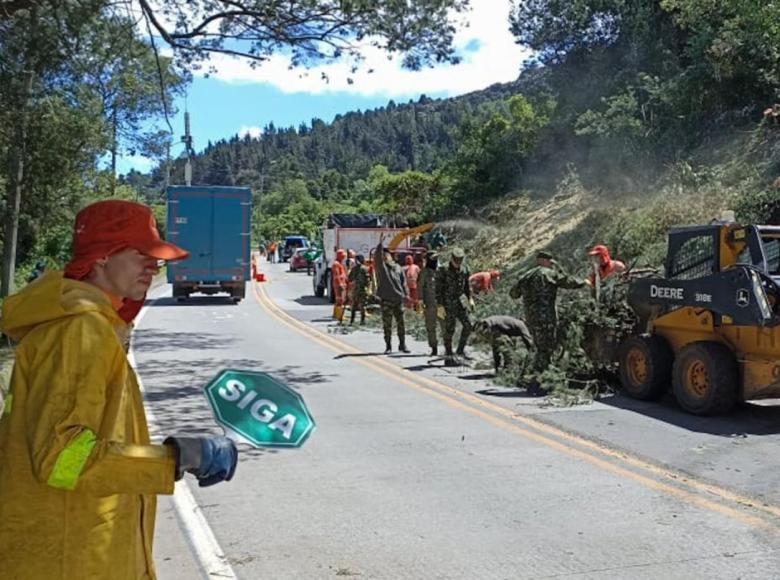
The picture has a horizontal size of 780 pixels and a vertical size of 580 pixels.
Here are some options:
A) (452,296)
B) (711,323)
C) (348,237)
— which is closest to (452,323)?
(452,296)

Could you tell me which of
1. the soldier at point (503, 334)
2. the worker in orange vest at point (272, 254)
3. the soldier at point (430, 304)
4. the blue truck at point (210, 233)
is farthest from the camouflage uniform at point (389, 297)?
the worker in orange vest at point (272, 254)

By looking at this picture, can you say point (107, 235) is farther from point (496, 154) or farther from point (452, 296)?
point (496, 154)

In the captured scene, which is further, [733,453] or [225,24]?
[225,24]

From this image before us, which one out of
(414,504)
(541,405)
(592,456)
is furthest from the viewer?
(541,405)

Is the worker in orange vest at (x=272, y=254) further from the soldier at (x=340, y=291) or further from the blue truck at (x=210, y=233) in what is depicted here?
the soldier at (x=340, y=291)

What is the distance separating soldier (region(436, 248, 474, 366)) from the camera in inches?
517

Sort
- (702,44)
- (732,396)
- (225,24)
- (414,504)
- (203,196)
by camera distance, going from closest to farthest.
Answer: (414,504) < (732,396) < (225,24) < (702,44) < (203,196)

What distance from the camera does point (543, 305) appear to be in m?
10.7


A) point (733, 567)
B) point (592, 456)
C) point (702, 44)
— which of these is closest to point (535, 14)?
point (702, 44)

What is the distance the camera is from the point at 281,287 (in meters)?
34.5

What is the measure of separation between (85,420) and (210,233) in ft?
79.7

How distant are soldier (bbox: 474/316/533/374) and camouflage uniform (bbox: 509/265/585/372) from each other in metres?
0.65

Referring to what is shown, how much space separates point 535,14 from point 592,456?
2928 cm

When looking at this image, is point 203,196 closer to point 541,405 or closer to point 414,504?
point 541,405
